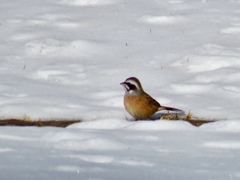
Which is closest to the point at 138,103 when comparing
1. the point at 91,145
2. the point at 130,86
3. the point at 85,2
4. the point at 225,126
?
the point at 130,86

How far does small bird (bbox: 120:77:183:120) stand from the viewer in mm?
8742

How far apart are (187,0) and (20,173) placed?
7.89 m

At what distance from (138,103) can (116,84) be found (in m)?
1.13

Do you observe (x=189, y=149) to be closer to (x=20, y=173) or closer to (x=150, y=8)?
(x=20, y=173)

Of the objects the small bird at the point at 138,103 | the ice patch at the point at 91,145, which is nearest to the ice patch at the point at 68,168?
the ice patch at the point at 91,145

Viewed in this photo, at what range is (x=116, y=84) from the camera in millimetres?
9891

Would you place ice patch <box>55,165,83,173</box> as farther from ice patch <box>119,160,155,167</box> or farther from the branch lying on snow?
the branch lying on snow

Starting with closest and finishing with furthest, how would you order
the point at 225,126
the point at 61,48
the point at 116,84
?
the point at 225,126 → the point at 116,84 → the point at 61,48

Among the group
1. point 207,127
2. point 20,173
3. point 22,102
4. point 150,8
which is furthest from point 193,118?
point 150,8

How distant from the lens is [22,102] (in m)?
9.04

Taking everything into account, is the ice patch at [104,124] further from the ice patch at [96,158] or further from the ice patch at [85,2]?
the ice patch at [85,2]

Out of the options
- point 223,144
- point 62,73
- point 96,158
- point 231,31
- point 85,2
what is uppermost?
point 96,158

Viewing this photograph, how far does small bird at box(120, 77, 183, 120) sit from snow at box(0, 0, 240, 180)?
8.1 inches

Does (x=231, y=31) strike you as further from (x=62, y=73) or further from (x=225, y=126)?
(x=225, y=126)
